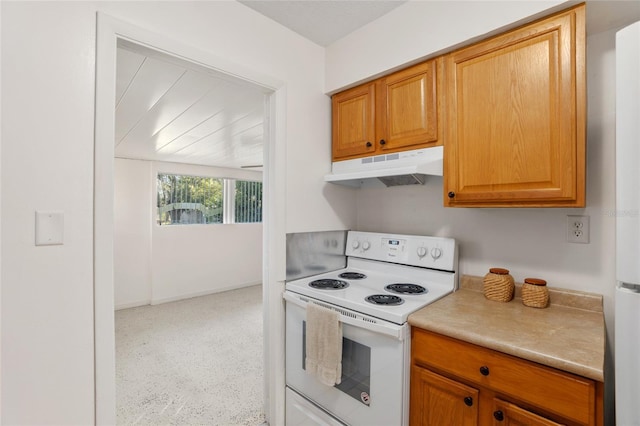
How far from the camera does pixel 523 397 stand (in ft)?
3.32

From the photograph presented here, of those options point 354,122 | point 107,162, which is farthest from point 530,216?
point 107,162

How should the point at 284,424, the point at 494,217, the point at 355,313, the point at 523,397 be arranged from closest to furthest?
the point at 523,397 → the point at 355,313 → the point at 494,217 → the point at 284,424

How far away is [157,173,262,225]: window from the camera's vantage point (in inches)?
186

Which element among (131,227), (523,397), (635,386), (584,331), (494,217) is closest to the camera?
(635,386)

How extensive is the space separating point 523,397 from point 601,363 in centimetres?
26

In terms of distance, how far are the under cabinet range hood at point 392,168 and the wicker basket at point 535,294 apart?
68 centimetres

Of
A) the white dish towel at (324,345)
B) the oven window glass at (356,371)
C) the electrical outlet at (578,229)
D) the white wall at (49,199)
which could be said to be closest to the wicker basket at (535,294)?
the electrical outlet at (578,229)

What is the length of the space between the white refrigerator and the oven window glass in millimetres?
852

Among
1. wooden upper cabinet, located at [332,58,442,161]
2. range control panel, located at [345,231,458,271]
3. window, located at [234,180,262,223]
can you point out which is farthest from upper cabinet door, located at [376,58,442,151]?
window, located at [234,180,262,223]

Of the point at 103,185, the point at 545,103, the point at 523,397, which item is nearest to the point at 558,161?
the point at 545,103

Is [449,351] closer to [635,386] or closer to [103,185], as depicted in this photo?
[635,386]

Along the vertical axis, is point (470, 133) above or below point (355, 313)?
above

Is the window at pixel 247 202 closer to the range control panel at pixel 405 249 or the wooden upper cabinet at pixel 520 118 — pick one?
the range control panel at pixel 405 249

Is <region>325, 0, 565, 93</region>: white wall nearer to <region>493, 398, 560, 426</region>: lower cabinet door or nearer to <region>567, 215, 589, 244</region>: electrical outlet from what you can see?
<region>567, 215, 589, 244</region>: electrical outlet
